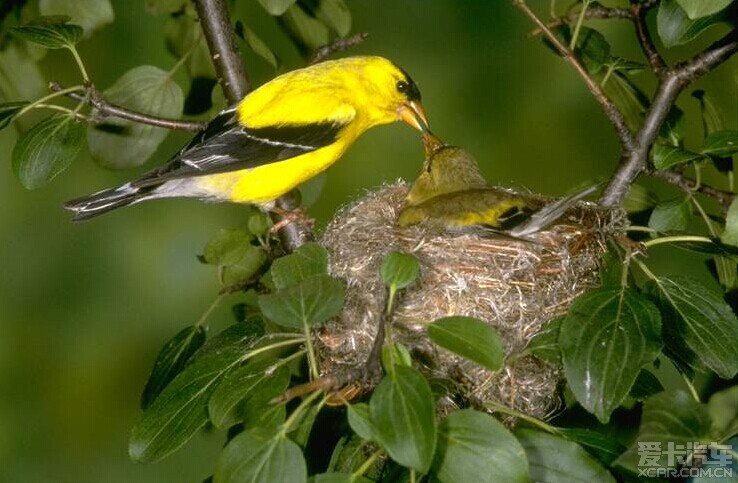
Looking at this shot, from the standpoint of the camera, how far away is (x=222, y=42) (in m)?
1.74

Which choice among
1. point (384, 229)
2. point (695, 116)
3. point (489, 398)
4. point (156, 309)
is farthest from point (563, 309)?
point (156, 309)

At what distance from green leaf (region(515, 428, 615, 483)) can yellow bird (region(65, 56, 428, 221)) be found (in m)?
0.94

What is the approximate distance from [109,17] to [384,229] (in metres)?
0.66

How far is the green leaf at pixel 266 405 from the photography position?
1140mm

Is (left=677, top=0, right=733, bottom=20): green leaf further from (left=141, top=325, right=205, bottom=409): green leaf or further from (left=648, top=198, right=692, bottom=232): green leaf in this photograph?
(left=141, top=325, right=205, bottom=409): green leaf

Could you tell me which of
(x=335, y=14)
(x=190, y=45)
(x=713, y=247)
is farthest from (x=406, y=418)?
(x=190, y=45)

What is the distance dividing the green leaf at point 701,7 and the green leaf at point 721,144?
1.33ft

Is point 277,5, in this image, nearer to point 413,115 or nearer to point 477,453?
point 477,453

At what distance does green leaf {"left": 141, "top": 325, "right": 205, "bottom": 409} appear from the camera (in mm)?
1589

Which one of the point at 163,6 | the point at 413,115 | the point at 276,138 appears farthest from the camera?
the point at 413,115

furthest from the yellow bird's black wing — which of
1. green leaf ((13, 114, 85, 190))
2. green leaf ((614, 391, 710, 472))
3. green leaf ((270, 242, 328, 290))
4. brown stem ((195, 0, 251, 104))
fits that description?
green leaf ((614, 391, 710, 472))

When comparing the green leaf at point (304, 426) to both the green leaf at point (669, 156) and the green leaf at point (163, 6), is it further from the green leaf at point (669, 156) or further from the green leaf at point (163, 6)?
the green leaf at point (163, 6)

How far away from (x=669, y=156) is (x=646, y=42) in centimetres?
21

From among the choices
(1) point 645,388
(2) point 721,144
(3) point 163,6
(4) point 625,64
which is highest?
(3) point 163,6
